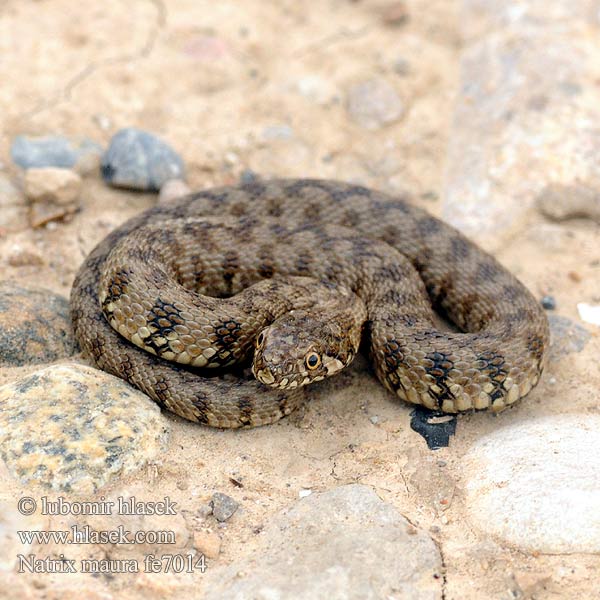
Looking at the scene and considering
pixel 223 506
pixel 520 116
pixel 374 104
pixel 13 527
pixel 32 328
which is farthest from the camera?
pixel 374 104

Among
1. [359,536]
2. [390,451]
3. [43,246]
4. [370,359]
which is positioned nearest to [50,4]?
[43,246]

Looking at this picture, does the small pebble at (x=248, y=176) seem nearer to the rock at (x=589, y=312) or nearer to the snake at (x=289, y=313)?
the snake at (x=289, y=313)

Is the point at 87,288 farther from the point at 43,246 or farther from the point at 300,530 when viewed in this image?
the point at 300,530

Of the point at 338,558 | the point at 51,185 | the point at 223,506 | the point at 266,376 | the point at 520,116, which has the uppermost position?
the point at 520,116

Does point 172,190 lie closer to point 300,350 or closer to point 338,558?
point 300,350

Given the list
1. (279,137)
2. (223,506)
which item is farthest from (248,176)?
(223,506)

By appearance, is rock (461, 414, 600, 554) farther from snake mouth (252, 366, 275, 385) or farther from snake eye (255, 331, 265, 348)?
snake eye (255, 331, 265, 348)

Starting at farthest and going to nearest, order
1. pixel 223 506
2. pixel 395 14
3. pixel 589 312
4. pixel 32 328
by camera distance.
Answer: pixel 395 14
pixel 589 312
pixel 32 328
pixel 223 506
